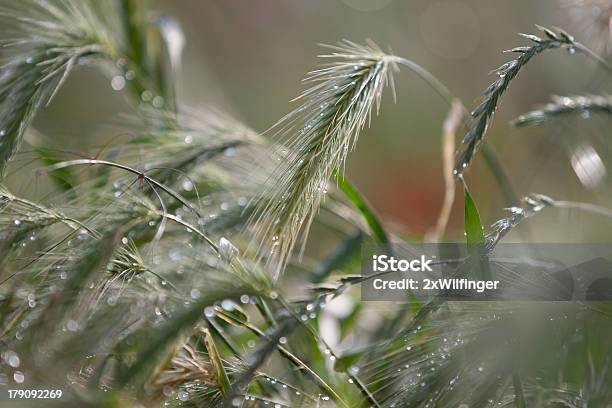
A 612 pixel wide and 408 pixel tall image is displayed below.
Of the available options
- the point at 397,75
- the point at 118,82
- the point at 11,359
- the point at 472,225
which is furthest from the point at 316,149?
the point at 397,75

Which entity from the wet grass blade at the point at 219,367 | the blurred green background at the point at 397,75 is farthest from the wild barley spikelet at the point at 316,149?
the blurred green background at the point at 397,75

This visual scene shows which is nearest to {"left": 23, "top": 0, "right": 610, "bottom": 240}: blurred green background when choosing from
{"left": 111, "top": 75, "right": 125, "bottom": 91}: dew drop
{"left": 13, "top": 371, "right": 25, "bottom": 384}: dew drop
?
{"left": 111, "top": 75, "right": 125, "bottom": 91}: dew drop

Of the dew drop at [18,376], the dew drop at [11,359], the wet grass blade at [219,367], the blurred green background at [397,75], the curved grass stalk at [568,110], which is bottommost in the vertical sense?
the dew drop at [18,376]

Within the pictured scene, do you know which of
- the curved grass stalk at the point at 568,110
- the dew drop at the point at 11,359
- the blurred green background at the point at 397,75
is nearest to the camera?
the dew drop at the point at 11,359

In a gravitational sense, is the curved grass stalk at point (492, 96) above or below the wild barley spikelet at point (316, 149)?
above

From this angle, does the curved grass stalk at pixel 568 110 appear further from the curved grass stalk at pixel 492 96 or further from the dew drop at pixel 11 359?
the dew drop at pixel 11 359

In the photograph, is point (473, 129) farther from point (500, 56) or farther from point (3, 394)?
point (500, 56)

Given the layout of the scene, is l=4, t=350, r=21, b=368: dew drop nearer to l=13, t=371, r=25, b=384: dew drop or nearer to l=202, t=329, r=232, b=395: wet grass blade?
l=13, t=371, r=25, b=384: dew drop
